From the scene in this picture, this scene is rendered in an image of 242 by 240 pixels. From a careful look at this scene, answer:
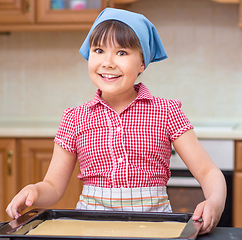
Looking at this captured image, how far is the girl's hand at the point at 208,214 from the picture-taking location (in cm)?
61

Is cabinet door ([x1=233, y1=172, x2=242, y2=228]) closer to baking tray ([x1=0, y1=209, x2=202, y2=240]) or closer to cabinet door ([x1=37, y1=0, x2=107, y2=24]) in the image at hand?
cabinet door ([x1=37, y1=0, x2=107, y2=24])

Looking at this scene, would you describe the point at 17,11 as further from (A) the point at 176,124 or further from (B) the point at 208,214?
(B) the point at 208,214

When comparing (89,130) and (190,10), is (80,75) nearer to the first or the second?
(190,10)

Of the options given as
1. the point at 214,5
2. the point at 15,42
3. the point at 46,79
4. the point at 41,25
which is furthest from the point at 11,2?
the point at 214,5

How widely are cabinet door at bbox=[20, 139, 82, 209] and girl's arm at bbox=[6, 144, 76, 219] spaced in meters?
1.01

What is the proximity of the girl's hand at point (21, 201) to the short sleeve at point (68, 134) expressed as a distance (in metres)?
0.17

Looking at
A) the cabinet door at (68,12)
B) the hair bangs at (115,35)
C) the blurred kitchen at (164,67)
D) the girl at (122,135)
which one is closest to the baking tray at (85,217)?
the girl at (122,135)

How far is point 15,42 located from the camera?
2.43 m

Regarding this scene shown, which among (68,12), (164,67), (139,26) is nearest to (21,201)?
(139,26)

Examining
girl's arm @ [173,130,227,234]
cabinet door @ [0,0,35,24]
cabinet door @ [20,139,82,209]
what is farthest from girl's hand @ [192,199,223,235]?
cabinet door @ [0,0,35,24]

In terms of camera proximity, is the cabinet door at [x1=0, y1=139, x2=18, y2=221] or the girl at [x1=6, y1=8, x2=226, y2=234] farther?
the cabinet door at [x1=0, y1=139, x2=18, y2=221]

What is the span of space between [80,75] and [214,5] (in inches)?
37.9

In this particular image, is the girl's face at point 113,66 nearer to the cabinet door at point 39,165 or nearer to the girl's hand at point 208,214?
the girl's hand at point 208,214

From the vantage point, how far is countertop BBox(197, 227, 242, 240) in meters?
0.59
